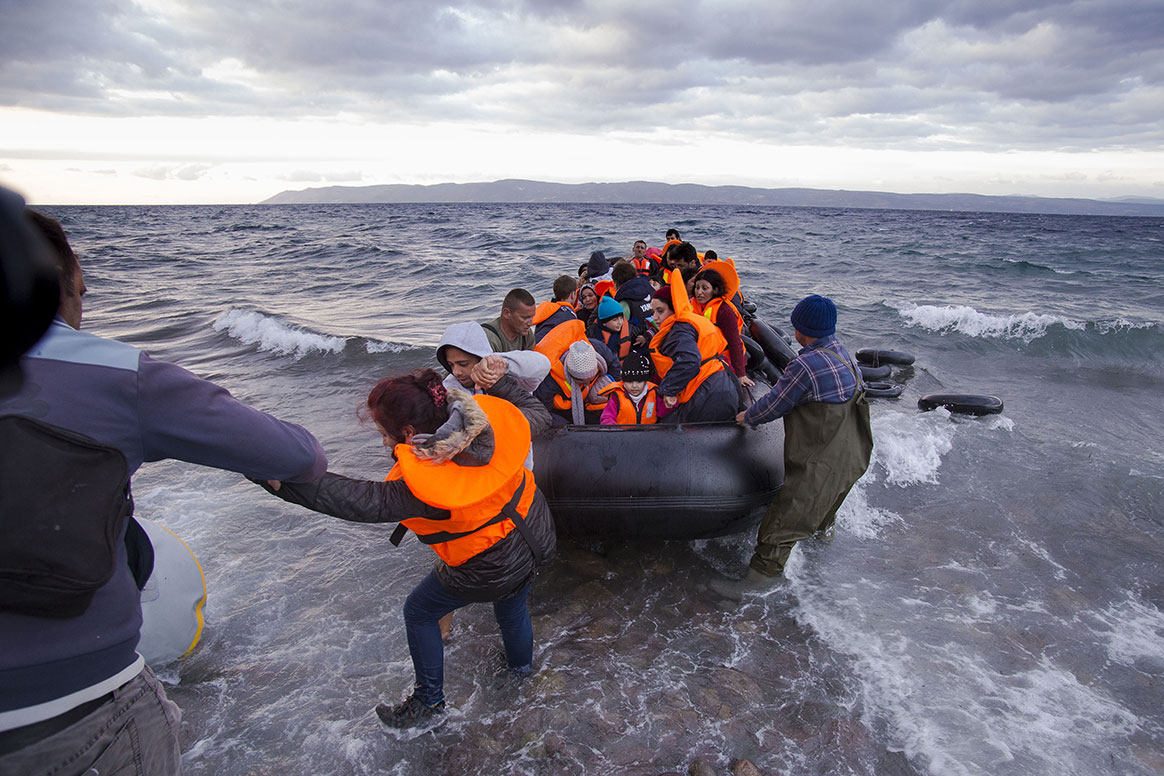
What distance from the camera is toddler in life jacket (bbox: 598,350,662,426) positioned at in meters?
4.73

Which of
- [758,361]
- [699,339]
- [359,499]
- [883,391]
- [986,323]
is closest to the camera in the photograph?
[359,499]

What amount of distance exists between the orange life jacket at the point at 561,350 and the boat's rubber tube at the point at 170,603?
250 cm

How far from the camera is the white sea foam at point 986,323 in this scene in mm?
12805

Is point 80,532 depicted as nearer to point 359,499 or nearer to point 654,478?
point 359,499

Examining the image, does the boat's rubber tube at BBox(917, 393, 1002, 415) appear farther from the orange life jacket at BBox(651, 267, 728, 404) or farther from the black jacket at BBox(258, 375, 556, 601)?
the black jacket at BBox(258, 375, 556, 601)

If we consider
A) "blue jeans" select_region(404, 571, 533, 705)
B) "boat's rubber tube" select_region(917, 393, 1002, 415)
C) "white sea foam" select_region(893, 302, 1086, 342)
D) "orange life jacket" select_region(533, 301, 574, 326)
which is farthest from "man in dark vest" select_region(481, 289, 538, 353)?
"white sea foam" select_region(893, 302, 1086, 342)

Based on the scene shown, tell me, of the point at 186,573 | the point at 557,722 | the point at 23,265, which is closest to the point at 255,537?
the point at 186,573

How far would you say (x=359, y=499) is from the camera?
7.03 feet

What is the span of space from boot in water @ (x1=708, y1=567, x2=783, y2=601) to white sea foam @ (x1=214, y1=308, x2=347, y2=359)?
331 inches

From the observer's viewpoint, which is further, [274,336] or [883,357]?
[274,336]

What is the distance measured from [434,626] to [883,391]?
23.7 ft

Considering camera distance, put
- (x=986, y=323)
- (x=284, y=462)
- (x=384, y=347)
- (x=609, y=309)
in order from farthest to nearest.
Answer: (x=986, y=323) < (x=384, y=347) < (x=609, y=309) < (x=284, y=462)

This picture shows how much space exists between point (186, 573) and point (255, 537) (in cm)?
151

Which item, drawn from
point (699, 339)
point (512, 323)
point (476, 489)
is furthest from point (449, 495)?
point (699, 339)
